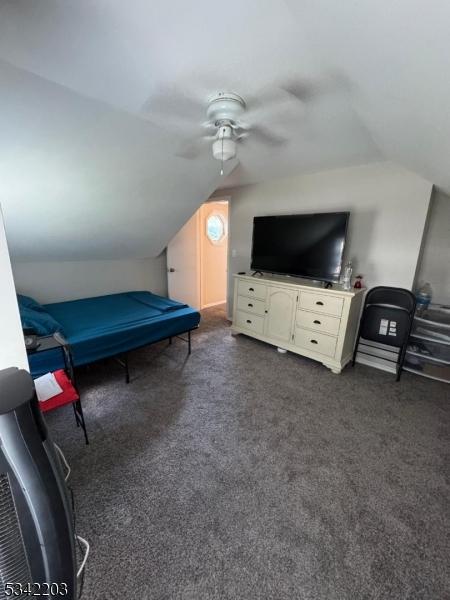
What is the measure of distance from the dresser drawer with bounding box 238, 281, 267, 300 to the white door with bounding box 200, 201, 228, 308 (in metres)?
1.54

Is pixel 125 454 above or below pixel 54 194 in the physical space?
below

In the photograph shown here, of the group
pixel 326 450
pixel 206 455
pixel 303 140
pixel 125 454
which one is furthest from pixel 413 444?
pixel 303 140

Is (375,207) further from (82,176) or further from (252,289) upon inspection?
(82,176)

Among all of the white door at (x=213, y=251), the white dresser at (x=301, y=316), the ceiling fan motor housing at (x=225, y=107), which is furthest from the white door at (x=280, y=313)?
the white door at (x=213, y=251)

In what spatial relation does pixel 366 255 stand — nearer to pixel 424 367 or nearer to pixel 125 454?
pixel 424 367

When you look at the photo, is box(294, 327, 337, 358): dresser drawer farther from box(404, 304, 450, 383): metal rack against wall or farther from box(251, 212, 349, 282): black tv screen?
box(404, 304, 450, 383): metal rack against wall

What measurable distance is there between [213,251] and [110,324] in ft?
9.42

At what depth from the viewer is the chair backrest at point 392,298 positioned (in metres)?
2.44

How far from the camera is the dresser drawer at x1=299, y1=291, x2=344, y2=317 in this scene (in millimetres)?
2596

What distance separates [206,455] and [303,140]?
2527mm

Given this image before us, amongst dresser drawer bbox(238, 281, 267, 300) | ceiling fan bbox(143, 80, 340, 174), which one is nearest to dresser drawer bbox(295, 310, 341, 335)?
dresser drawer bbox(238, 281, 267, 300)

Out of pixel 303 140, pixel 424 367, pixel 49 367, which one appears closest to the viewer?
pixel 49 367

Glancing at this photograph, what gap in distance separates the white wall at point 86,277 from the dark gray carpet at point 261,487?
4.38 ft

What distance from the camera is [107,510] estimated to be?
1337 mm
